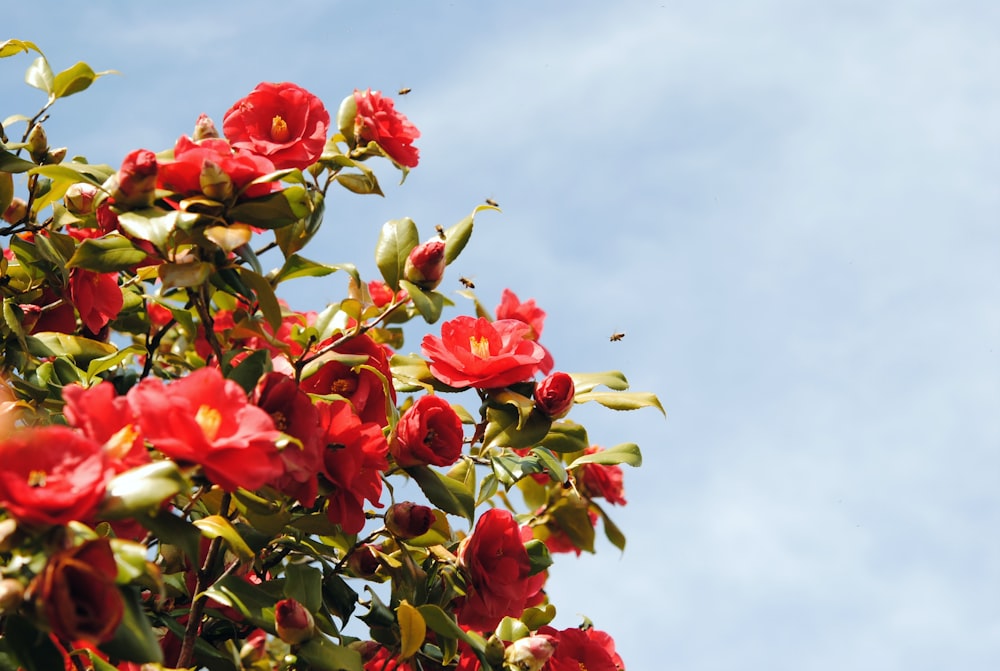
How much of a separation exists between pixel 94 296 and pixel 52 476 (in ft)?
3.01

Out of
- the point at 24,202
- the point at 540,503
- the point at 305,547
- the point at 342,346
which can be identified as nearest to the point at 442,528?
the point at 305,547

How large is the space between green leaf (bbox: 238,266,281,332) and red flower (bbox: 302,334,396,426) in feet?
0.52

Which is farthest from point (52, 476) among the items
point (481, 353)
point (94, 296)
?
point (94, 296)

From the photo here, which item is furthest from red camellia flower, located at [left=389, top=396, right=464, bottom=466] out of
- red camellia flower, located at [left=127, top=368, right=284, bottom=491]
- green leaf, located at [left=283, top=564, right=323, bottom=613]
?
red camellia flower, located at [left=127, top=368, right=284, bottom=491]

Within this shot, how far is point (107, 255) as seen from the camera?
1372 mm

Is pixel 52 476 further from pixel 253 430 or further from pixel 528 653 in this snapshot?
pixel 528 653

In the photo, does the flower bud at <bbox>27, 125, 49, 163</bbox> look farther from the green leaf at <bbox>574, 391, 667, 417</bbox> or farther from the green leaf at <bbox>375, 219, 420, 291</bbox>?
the green leaf at <bbox>574, 391, 667, 417</bbox>

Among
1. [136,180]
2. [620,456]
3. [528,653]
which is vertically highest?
[136,180]

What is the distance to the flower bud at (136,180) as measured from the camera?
48.6 inches

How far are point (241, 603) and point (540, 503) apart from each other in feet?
3.33

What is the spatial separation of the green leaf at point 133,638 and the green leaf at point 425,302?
0.58m

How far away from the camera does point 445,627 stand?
1.43 metres

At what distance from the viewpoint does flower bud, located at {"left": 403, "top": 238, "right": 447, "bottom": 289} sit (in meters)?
1.50

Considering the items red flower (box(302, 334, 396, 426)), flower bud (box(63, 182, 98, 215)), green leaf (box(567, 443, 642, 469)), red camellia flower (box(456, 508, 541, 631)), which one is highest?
flower bud (box(63, 182, 98, 215))
